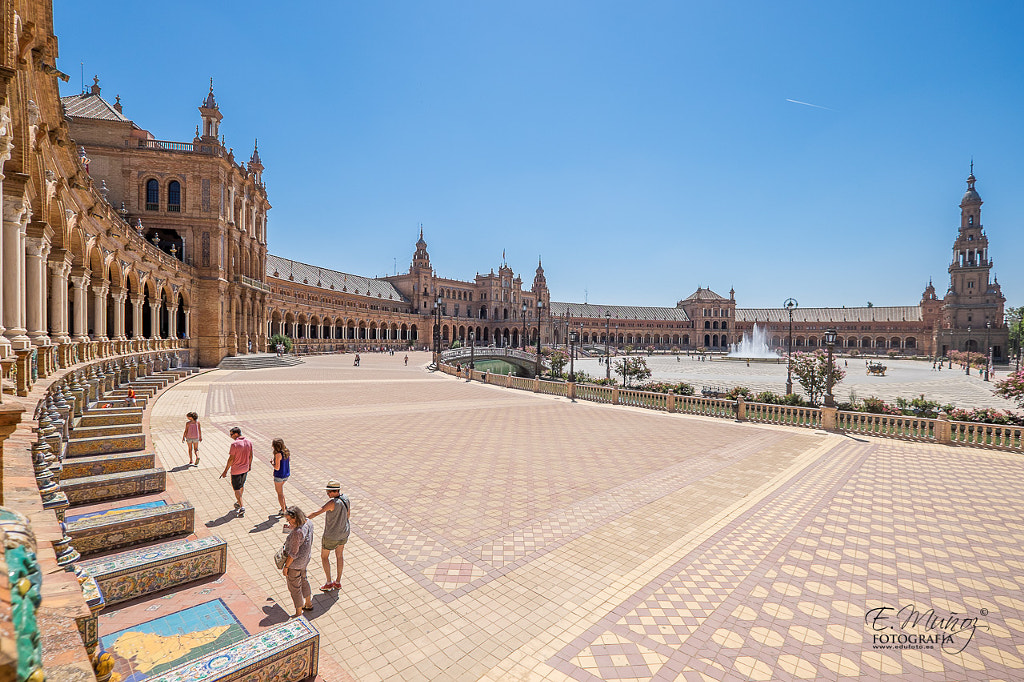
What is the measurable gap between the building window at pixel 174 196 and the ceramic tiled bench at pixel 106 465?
33.6 metres

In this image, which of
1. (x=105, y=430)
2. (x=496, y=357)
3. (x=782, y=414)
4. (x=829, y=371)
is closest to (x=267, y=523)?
(x=105, y=430)

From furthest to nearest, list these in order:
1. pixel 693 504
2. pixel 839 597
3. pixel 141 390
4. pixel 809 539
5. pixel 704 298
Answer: pixel 704 298 < pixel 141 390 < pixel 693 504 < pixel 809 539 < pixel 839 597

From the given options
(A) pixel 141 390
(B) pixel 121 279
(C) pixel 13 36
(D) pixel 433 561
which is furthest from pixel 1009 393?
(B) pixel 121 279

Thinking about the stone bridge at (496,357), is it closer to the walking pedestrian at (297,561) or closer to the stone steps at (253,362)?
the stone steps at (253,362)

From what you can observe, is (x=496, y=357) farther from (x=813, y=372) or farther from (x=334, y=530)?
(x=334, y=530)

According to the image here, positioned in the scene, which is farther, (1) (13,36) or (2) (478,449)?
(2) (478,449)

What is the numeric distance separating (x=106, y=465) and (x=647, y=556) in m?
9.29

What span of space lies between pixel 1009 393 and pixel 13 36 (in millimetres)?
26350

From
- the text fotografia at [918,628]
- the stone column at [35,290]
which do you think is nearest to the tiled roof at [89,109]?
the stone column at [35,290]

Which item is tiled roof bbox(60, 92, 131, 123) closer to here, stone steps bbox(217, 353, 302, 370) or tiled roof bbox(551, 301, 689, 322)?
stone steps bbox(217, 353, 302, 370)

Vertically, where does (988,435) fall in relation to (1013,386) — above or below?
below

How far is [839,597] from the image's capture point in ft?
18.1

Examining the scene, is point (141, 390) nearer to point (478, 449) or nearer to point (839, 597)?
point (478, 449)

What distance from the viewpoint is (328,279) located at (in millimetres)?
76375
